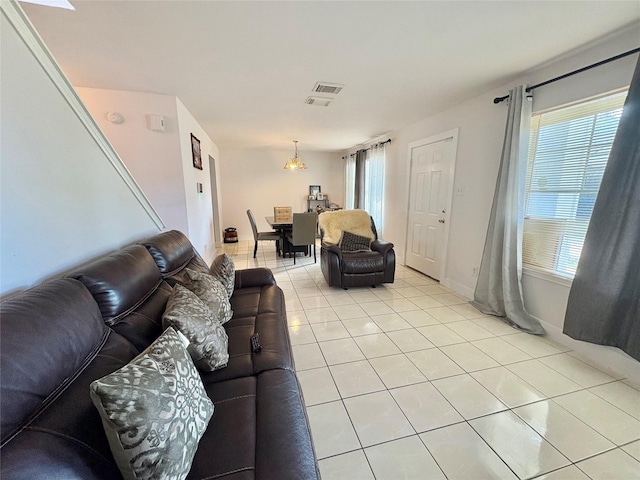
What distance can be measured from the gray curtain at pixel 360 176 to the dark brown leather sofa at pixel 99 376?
4799mm

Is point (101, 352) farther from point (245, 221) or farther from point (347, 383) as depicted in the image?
point (245, 221)

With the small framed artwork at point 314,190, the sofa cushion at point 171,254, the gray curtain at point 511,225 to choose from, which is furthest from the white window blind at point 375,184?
the sofa cushion at point 171,254

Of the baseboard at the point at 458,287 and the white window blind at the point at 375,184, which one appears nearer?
the baseboard at the point at 458,287

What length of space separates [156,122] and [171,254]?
6.02 ft

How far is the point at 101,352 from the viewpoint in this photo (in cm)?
92

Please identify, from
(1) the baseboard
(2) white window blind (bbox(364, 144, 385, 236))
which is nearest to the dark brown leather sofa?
(1) the baseboard

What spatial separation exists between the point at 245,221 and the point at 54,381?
6245 mm

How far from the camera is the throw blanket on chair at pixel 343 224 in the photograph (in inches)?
150

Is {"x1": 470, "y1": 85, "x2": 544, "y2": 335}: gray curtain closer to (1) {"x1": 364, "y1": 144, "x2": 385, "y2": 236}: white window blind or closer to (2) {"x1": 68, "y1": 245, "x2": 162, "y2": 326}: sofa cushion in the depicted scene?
(1) {"x1": 364, "y1": 144, "x2": 385, "y2": 236}: white window blind

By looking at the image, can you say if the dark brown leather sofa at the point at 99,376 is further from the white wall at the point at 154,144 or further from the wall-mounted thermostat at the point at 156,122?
the wall-mounted thermostat at the point at 156,122

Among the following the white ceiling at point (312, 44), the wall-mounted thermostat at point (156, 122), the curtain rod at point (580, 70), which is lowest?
the wall-mounted thermostat at point (156, 122)

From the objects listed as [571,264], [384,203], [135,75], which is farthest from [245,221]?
[571,264]

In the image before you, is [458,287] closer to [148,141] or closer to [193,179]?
[193,179]

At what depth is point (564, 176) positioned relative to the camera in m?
2.17
